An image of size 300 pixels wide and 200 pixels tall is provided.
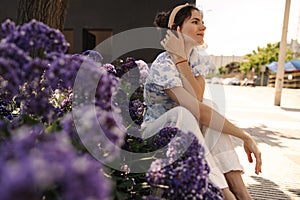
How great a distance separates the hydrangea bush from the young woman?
2.21 feet

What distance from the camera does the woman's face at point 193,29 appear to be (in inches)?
89.5

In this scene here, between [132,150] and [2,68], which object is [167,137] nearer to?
[132,150]

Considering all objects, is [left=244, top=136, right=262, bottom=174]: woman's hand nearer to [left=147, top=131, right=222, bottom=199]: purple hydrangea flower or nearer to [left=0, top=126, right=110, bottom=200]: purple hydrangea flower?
[left=147, top=131, right=222, bottom=199]: purple hydrangea flower

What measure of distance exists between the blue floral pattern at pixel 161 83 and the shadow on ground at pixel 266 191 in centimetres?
149

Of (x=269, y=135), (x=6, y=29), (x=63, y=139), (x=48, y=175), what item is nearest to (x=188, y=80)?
(x=6, y=29)

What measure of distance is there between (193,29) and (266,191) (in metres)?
1.88

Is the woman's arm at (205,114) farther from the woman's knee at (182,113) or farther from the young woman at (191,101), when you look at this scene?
the woman's knee at (182,113)

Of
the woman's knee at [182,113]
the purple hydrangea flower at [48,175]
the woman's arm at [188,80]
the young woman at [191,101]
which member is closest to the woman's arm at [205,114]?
the young woman at [191,101]

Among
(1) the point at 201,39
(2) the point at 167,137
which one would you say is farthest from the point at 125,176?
(1) the point at 201,39

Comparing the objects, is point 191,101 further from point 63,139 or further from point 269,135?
point 269,135

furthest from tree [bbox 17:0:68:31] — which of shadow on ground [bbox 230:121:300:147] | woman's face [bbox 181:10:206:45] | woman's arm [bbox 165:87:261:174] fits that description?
shadow on ground [bbox 230:121:300:147]

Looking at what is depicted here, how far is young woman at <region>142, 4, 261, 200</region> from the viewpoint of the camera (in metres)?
1.93

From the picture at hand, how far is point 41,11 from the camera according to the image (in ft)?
8.05

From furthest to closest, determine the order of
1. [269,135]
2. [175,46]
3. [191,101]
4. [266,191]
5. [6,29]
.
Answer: [269,135], [266,191], [175,46], [191,101], [6,29]
